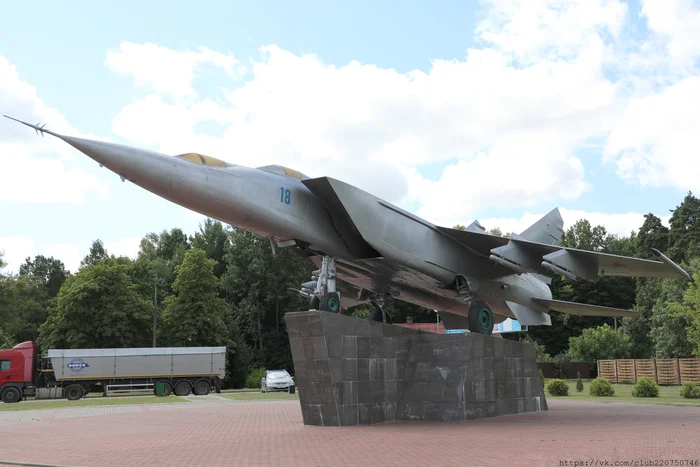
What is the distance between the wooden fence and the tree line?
1.78 m

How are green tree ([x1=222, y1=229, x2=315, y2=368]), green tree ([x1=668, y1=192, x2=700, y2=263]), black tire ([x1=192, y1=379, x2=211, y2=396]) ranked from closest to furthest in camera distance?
black tire ([x1=192, y1=379, x2=211, y2=396]) → green tree ([x1=222, y1=229, x2=315, y2=368]) → green tree ([x1=668, y1=192, x2=700, y2=263])

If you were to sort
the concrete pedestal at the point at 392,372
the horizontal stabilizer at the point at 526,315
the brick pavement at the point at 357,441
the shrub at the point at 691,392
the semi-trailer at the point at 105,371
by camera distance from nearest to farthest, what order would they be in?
1. the brick pavement at the point at 357,441
2. the concrete pedestal at the point at 392,372
3. the horizontal stabilizer at the point at 526,315
4. the shrub at the point at 691,392
5. the semi-trailer at the point at 105,371

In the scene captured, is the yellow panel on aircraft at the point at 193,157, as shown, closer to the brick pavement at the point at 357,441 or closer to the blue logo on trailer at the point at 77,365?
the brick pavement at the point at 357,441

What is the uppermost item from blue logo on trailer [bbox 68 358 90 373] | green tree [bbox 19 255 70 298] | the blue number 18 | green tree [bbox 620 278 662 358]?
green tree [bbox 19 255 70 298]

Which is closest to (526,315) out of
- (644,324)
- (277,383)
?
(277,383)

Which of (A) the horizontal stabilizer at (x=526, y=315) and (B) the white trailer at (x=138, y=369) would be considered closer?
(A) the horizontal stabilizer at (x=526, y=315)

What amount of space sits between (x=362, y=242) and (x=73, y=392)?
22.2m

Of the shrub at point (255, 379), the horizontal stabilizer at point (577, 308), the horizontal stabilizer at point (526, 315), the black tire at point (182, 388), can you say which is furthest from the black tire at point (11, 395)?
the horizontal stabilizer at point (577, 308)

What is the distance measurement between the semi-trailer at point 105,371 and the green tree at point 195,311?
550 inches

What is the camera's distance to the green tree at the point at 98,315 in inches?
1745

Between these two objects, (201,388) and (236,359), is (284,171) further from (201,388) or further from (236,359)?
(236,359)

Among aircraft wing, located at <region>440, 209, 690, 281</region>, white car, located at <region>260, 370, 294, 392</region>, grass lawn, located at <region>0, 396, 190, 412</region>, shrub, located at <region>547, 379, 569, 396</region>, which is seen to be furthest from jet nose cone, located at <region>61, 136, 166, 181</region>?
white car, located at <region>260, 370, 294, 392</region>

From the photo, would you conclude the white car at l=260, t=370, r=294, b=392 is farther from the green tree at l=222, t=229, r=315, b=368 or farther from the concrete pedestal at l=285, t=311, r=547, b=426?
the concrete pedestal at l=285, t=311, r=547, b=426

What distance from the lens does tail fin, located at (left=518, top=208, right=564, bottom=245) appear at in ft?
63.4
